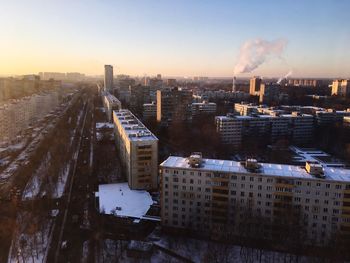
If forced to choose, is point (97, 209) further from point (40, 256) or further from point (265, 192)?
point (265, 192)

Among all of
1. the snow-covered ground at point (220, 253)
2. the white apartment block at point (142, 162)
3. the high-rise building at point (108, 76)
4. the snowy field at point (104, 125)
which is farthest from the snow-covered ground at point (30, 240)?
the high-rise building at point (108, 76)

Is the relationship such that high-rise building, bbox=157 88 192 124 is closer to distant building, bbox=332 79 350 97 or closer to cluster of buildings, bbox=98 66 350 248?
cluster of buildings, bbox=98 66 350 248

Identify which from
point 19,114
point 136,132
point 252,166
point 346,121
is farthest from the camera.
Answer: point 19,114

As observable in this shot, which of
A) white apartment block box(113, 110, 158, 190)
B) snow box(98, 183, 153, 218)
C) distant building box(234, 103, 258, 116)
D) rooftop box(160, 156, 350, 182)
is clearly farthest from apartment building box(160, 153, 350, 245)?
distant building box(234, 103, 258, 116)

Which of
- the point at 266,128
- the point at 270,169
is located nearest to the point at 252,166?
the point at 270,169

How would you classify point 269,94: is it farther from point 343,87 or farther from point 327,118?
point 327,118

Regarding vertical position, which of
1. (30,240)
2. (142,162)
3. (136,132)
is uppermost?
(136,132)

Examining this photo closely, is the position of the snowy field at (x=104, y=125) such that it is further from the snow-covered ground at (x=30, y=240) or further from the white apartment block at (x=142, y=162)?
the snow-covered ground at (x=30, y=240)
